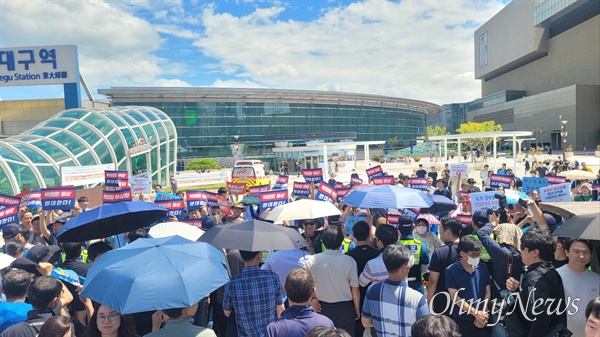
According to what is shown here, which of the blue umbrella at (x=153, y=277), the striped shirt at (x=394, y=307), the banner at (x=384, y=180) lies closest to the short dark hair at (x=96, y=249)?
the blue umbrella at (x=153, y=277)

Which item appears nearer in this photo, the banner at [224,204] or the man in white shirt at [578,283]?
the man in white shirt at [578,283]

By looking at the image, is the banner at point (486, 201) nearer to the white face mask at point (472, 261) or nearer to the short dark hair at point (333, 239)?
the white face mask at point (472, 261)

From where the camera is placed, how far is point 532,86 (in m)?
80.5

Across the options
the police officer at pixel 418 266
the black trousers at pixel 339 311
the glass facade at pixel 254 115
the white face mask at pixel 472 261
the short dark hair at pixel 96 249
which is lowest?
the black trousers at pixel 339 311

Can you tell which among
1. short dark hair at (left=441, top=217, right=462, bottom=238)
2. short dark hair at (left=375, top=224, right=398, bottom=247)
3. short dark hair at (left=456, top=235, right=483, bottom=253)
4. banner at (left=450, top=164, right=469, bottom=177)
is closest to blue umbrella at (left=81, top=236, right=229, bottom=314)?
short dark hair at (left=375, top=224, right=398, bottom=247)

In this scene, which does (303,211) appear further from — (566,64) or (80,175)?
(566,64)

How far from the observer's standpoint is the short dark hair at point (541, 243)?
11.2 ft

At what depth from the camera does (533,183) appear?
9844 mm

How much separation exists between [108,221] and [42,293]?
256 cm

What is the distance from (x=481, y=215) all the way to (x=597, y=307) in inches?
115

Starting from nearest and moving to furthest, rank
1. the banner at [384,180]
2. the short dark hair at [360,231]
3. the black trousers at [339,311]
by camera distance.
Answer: the black trousers at [339,311], the short dark hair at [360,231], the banner at [384,180]

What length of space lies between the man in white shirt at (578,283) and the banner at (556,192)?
15.7 feet

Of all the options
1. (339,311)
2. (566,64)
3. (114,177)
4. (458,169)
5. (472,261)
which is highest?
(566,64)

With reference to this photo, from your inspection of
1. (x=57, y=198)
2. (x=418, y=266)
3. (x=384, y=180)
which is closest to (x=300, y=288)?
(x=418, y=266)
